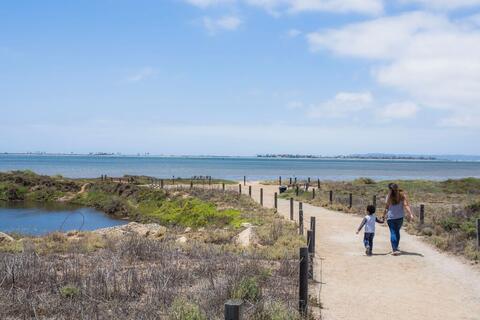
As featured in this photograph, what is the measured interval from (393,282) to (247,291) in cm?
412

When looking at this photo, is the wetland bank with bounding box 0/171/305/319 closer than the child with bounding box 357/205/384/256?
Yes

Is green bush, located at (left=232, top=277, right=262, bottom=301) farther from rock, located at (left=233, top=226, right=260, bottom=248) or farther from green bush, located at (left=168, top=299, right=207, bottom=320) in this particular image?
rock, located at (left=233, top=226, right=260, bottom=248)

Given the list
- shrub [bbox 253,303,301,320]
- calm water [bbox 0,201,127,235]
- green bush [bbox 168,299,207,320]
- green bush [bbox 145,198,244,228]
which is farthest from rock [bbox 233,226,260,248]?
calm water [bbox 0,201,127,235]

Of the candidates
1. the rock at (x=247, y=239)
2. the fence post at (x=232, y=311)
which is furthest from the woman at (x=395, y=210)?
Answer: the fence post at (x=232, y=311)

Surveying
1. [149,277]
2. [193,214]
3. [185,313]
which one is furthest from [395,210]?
[193,214]

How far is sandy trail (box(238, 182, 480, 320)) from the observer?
8.51 meters

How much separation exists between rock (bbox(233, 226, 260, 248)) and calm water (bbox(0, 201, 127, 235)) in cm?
1442

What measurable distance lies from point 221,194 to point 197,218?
7.43m

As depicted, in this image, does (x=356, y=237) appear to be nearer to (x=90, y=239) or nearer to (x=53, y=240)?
(x=90, y=239)

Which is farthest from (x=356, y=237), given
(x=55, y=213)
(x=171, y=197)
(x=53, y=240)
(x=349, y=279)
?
(x=55, y=213)

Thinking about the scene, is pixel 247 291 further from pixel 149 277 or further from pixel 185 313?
pixel 149 277

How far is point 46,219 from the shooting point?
3616 centimetres

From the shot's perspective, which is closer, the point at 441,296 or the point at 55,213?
the point at 441,296

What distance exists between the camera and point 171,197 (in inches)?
1569
